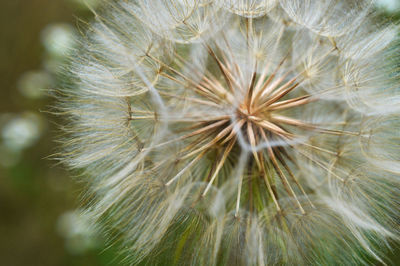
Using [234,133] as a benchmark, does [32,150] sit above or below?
below

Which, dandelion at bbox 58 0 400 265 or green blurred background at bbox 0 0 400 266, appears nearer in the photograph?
dandelion at bbox 58 0 400 265

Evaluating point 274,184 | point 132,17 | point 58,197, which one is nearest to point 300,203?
point 274,184

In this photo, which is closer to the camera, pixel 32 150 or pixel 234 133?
pixel 234 133

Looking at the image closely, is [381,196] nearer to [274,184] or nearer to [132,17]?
[274,184]

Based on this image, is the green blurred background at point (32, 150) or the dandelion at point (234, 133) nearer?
the dandelion at point (234, 133)
